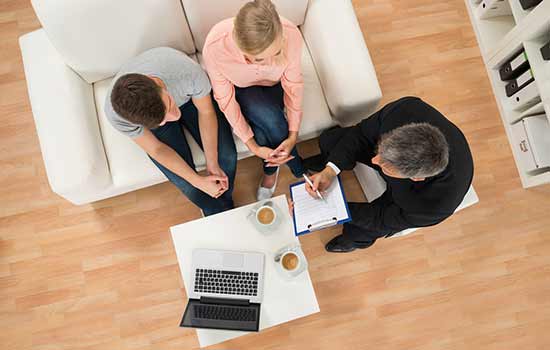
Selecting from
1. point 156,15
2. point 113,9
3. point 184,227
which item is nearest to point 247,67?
point 156,15

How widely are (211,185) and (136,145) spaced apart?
403 millimetres

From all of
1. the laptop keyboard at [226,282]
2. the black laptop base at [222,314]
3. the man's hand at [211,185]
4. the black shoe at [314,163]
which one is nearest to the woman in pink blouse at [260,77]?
the black shoe at [314,163]

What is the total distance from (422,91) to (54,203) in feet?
7.47

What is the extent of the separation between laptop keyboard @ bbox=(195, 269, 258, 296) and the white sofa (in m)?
0.55

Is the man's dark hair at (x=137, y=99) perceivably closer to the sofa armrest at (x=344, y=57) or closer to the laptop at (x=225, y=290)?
the laptop at (x=225, y=290)

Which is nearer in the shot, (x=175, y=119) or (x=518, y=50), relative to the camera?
(x=175, y=119)

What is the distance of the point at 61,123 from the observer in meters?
1.67

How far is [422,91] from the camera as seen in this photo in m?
2.40

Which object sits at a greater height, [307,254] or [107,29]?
[107,29]

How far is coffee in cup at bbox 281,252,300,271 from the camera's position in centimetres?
163

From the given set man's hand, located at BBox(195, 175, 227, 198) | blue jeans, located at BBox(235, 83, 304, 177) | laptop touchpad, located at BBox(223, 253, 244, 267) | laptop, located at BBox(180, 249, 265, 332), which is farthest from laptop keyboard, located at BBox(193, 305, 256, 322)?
blue jeans, located at BBox(235, 83, 304, 177)

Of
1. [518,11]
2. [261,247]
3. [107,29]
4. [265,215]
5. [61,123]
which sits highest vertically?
[107,29]

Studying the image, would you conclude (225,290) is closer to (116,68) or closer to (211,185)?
(211,185)

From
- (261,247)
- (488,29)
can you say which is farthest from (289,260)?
(488,29)
